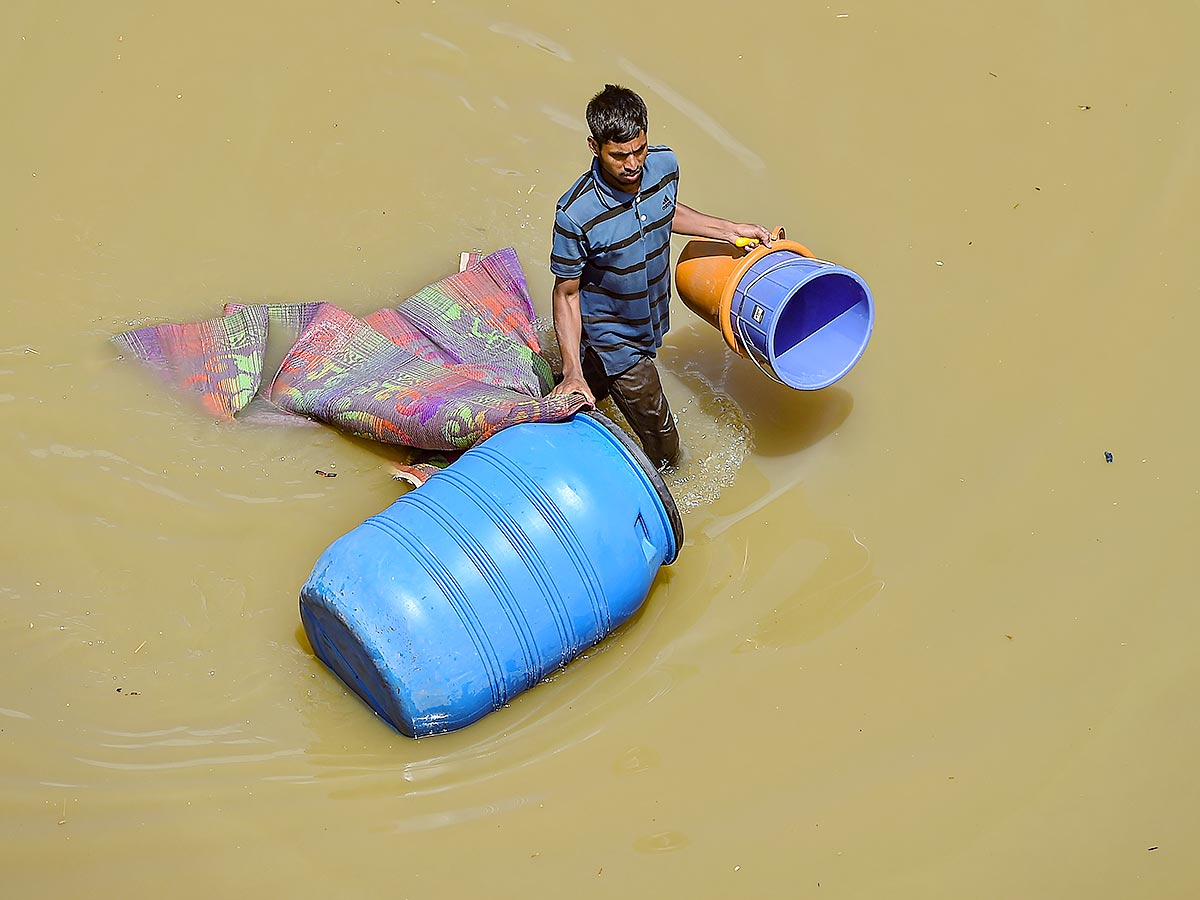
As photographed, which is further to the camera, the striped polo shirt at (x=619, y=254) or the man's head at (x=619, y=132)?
the striped polo shirt at (x=619, y=254)

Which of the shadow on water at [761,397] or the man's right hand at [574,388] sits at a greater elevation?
the man's right hand at [574,388]

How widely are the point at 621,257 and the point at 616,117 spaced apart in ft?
1.41

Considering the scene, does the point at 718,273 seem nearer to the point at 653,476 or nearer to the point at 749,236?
the point at 749,236

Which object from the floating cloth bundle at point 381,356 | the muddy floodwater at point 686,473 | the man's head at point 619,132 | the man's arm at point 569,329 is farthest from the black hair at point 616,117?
the muddy floodwater at point 686,473

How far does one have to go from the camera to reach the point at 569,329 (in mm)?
3479

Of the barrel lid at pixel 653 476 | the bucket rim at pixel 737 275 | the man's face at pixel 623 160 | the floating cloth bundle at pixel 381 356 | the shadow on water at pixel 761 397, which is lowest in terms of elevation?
the floating cloth bundle at pixel 381 356

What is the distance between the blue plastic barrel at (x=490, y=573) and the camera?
3.03m

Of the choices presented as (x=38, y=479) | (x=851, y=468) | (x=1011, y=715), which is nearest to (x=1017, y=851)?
(x=1011, y=715)

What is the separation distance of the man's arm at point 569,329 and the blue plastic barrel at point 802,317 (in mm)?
540

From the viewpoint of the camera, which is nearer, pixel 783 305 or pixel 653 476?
pixel 653 476

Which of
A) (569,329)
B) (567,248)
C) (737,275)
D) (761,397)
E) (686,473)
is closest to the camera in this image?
(567,248)

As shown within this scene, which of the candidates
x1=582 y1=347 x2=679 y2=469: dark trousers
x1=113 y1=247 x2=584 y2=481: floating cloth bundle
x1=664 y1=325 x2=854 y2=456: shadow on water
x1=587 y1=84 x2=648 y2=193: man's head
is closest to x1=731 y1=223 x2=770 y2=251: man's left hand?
x1=582 y1=347 x2=679 y2=469: dark trousers

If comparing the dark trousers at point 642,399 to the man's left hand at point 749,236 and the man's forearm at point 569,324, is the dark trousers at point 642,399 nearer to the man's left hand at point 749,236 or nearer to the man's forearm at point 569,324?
the man's forearm at point 569,324

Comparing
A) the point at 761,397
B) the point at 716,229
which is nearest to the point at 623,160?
the point at 716,229
